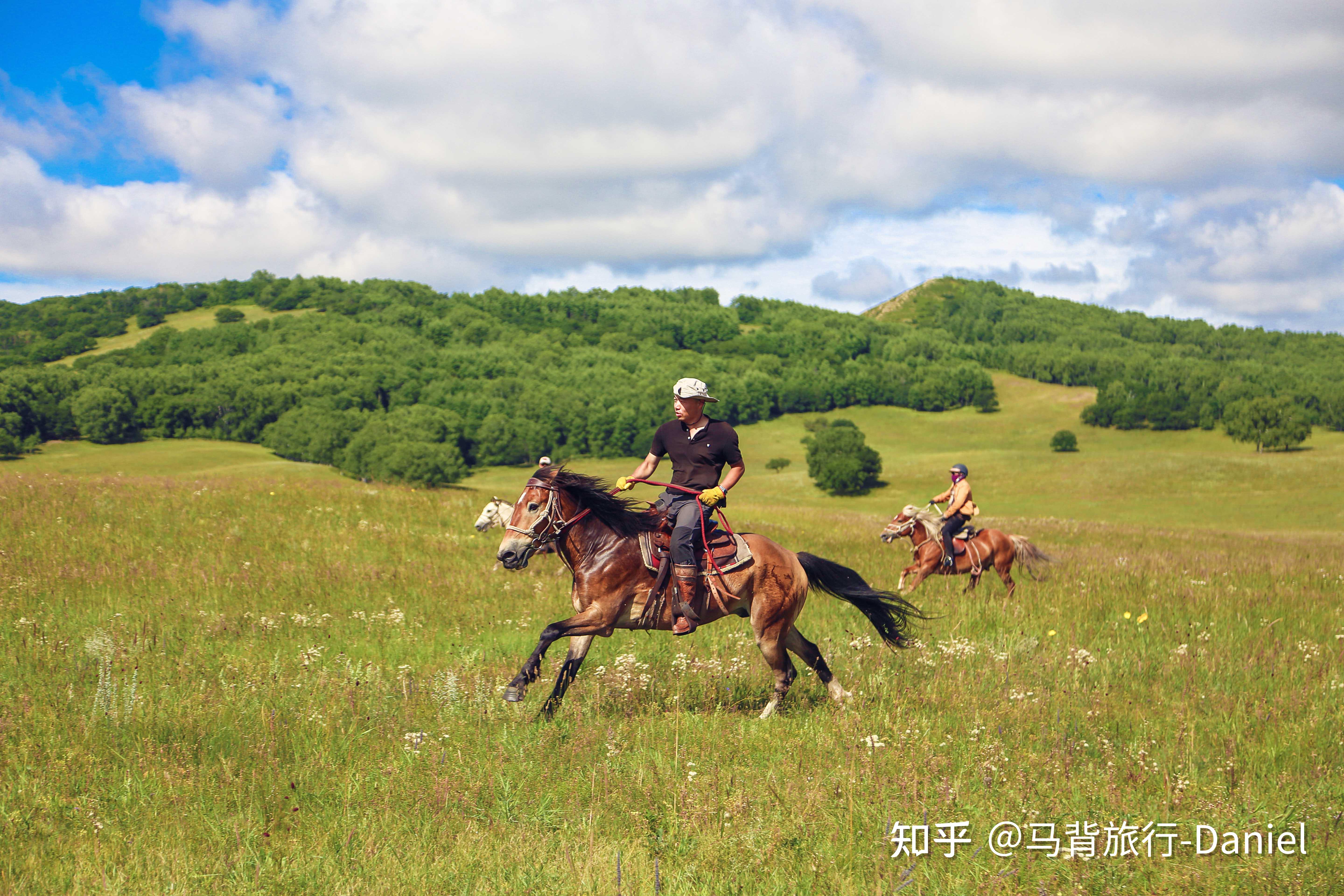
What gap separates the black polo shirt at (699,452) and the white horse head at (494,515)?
6.80 metres

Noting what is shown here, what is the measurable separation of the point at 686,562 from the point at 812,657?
1.64 meters

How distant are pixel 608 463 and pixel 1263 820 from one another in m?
112

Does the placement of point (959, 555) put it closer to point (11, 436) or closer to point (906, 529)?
point (906, 529)

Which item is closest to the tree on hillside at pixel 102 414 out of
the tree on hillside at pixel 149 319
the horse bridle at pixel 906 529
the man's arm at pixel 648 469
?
the tree on hillside at pixel 149 319

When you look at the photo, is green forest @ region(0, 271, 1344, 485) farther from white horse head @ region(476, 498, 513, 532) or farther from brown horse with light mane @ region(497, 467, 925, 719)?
brown horse with light mane @ region(497, 467, 925, 719)

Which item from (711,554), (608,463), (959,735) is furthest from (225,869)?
(608,463)

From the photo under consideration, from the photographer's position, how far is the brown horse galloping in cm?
1452

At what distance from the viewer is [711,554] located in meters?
6.91

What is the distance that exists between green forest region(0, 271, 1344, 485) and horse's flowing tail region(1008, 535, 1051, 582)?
70188 mm

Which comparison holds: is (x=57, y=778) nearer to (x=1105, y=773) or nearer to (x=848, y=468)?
(x=1105, y=773)

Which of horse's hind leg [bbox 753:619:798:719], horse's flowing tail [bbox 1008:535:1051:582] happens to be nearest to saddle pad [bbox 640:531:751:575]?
horse's hind leg [bbox 753:619:798:719]

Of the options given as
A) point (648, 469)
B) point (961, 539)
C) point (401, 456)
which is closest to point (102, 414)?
point (401, 456)

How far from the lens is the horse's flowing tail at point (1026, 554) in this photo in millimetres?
15133

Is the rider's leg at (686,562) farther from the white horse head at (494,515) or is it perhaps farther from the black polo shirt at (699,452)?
the white horse head at (494,515)
